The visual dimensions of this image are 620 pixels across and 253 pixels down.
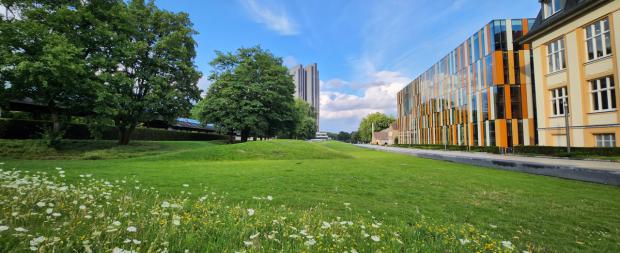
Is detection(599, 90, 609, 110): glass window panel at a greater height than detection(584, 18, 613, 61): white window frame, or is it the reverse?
detection(584, 18, 613, 61): white window frame

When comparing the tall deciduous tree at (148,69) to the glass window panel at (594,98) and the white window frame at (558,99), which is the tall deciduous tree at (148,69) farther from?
the glass window panel at (594,98)

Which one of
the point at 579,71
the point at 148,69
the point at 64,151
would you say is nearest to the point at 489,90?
the point at 579,71

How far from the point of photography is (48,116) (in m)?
28.5

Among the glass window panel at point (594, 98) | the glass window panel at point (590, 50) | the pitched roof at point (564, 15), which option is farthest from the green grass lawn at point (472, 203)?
the pitched roof at point (564, 15)

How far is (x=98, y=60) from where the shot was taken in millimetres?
22297

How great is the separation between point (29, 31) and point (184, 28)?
14619 millimetres

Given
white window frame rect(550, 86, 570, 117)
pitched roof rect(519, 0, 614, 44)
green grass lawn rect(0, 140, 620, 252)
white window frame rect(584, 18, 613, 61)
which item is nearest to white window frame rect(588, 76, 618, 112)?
white window frame rect(584, 18, 613, 61)

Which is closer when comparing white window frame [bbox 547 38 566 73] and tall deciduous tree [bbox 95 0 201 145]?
tall deciduous tree [bbox 95 0 201 145]

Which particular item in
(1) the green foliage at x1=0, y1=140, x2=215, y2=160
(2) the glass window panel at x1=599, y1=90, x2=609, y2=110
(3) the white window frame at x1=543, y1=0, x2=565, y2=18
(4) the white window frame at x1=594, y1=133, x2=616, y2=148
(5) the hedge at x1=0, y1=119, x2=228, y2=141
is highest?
(3) the white window frame at x1=543, y1=0, x2=565, y2=18

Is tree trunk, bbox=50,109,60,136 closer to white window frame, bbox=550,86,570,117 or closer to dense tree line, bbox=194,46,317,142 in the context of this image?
dense tree line, bbox=194,46,317,142

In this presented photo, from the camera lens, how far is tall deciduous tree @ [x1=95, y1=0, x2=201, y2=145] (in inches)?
987

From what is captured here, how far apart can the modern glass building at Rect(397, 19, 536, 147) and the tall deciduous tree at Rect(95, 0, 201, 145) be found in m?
40.8

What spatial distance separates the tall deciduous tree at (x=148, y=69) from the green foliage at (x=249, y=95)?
15.7 ft

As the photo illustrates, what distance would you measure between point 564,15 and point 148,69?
4021 cm
